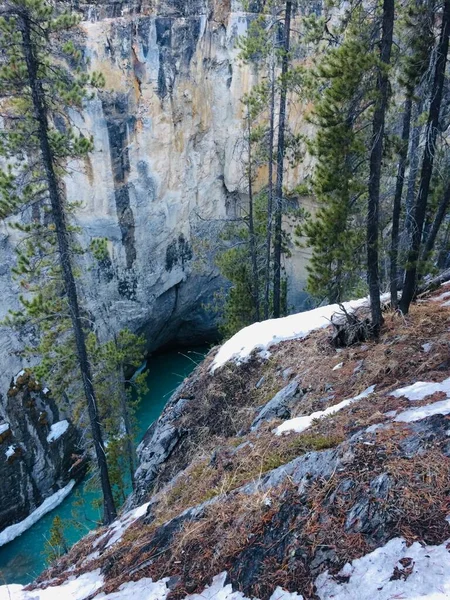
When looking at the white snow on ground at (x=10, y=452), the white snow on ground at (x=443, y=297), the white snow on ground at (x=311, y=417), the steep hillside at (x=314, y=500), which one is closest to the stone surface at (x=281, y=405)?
the steep hillside at (x=314, y=500)

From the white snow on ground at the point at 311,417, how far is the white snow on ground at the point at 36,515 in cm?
1391

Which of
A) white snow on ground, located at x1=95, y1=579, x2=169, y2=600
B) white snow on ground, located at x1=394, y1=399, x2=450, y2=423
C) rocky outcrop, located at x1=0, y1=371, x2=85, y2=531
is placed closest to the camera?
white snow on ground, located at x1=95, y1=579, x2=169, y2=600

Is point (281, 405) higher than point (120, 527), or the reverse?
point (281, 405)

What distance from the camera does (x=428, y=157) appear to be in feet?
21.6

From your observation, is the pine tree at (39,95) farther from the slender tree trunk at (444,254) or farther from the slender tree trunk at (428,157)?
the slender tree trunk at (444,254)

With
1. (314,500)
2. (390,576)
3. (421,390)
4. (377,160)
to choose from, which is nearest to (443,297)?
(377,160)

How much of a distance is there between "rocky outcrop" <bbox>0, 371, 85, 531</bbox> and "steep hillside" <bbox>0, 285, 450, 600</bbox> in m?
10.4

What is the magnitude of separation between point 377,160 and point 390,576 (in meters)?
5.07

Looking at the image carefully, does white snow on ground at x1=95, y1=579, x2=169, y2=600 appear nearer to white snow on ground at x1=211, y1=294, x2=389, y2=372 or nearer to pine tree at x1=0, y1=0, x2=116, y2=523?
white snow on ground at x1=211, y1=294, x2=389, y2=372

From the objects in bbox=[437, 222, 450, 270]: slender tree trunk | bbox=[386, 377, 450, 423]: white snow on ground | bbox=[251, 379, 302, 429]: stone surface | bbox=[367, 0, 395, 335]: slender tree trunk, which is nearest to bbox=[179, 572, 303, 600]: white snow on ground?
bbox=[386, 377, 450, 423]: white snow on ground

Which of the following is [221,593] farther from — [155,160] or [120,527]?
[155,160]

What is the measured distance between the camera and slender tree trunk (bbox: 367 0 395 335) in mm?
5562

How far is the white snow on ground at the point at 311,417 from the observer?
5.48 m

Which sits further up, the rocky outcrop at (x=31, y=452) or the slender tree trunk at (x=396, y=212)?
the slender tree trunk at (x=396, y=212)
